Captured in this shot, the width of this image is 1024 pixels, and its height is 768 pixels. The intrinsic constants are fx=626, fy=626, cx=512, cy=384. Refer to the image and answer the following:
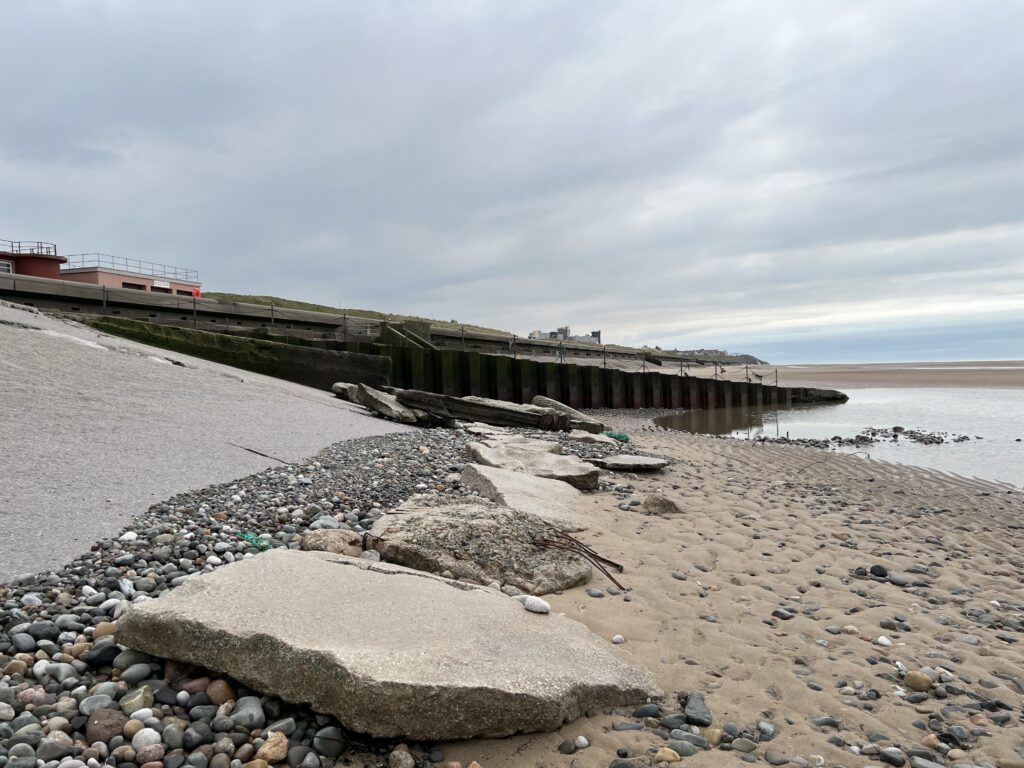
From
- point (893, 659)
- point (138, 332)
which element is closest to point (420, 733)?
point (893, 659)

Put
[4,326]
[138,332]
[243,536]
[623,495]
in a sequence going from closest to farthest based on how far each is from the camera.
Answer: [243,536]
[623,495]
[4,326]
[138,332]

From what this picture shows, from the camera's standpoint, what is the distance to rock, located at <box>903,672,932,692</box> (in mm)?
3191

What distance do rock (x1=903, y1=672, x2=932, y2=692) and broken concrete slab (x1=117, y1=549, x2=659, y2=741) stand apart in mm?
1413

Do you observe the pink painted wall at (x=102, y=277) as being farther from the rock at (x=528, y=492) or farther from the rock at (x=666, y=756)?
the rock at (x=666, y=756)

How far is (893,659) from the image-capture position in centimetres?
349

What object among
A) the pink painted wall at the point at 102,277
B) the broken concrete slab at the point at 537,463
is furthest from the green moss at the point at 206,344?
the pink painted wall at the point at 102,277

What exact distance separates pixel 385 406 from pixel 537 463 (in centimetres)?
453

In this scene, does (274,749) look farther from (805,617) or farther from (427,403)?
(427,403)

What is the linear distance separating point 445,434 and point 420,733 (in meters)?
7.67

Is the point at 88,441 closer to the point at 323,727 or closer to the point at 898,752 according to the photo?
the point at 323,727

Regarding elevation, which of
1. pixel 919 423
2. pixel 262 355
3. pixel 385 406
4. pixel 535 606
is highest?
pixel 262 355

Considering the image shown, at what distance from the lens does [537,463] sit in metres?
7.49

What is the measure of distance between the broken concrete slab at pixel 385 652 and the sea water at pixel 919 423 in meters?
10.2

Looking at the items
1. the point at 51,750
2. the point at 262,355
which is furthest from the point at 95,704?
the point at 262,355
